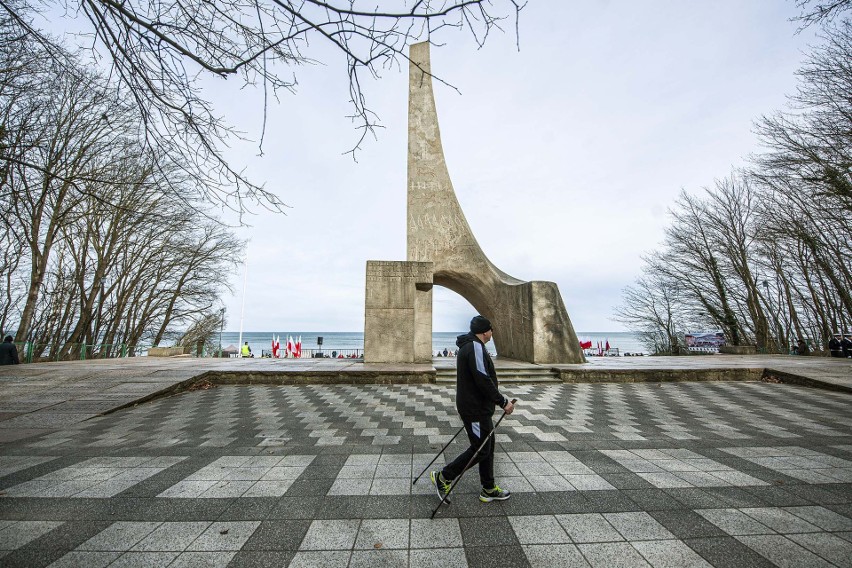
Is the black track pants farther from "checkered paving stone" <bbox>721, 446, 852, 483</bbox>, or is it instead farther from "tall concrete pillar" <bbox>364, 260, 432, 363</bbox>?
"tall concrete pillar" <bbox>364, 260, 432, 363</bbox>

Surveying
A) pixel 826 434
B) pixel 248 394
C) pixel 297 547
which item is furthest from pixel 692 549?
pixel 248 394

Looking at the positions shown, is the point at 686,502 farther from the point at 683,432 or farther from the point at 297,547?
the point at 297,547

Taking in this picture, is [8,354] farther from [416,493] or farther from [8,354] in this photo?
[416,493]

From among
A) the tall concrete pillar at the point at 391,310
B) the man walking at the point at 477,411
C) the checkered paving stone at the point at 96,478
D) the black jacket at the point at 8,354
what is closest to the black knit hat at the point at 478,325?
the man walking at the point at 477,411

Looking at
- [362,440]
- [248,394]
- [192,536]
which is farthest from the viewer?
[248,394]

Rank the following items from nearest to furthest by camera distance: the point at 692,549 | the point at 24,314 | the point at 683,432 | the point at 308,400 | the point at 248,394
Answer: the point at 692,549, the point at 683,432, the point at 308,400, the point at 248,394, the point at 24,314

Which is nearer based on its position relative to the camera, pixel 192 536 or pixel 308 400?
pixel 192 536

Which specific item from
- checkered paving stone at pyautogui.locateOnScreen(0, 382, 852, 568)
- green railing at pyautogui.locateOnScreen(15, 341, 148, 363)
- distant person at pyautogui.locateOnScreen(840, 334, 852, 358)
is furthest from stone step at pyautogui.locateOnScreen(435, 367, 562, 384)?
distant person at pyautogui.locateOnScreen(840, 334, 852, 358)

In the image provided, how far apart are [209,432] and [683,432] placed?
23.7 ft

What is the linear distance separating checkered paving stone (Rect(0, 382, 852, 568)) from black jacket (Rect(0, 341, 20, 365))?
9.85 meters

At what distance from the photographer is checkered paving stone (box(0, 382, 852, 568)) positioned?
238 centimetres

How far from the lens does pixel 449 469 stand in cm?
310

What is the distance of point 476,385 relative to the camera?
3227mm

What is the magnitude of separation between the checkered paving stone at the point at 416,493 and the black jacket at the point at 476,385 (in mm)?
800
